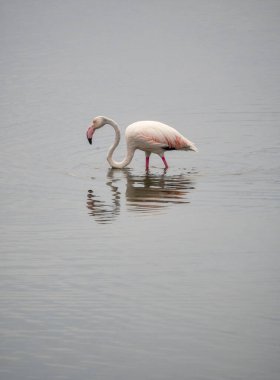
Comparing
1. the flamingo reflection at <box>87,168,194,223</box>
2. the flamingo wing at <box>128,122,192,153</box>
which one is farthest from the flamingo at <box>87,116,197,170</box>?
the flamingo reflection at <box>87,168,194,223</box>

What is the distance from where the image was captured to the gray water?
26.5 ft

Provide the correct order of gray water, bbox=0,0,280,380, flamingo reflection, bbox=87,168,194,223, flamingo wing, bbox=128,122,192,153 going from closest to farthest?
gray water, bbox=0,0,280,380 → flamingo reflection, bbox=87,168,194,223 → flamingo wing, bbox=128,122,192,153

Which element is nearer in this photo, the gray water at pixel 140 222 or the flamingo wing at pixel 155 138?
the gray water at pixel 140 222

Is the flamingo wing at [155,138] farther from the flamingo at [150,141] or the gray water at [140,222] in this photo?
the gray water at [140,222]

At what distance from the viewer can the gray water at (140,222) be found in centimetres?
807

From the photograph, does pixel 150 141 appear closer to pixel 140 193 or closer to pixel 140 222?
pixel 140 193

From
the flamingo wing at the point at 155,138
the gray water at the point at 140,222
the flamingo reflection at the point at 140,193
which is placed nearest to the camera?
the gray water at the point at 140,222

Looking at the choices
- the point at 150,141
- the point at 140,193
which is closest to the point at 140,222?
the point at 140,193

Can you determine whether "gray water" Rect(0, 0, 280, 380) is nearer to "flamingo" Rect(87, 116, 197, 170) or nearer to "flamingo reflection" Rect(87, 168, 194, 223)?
"flamingo reflection" Rect(87, 168, 194, 223)

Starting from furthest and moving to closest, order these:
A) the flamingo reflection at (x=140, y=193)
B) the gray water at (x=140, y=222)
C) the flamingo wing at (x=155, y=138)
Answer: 1. the flamingo wing at (x=155, y=138)
2. the flamingo reflection at (x=140, y=193)
3. the gray water at (x=140, y=222)

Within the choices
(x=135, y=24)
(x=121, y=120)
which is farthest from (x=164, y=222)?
(x=135, y=24)

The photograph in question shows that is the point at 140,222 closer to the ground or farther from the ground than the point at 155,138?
closer to the ground

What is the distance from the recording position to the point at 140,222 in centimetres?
1204

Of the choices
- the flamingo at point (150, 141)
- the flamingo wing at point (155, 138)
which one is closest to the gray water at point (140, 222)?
the flamingo at point (150, 141)
